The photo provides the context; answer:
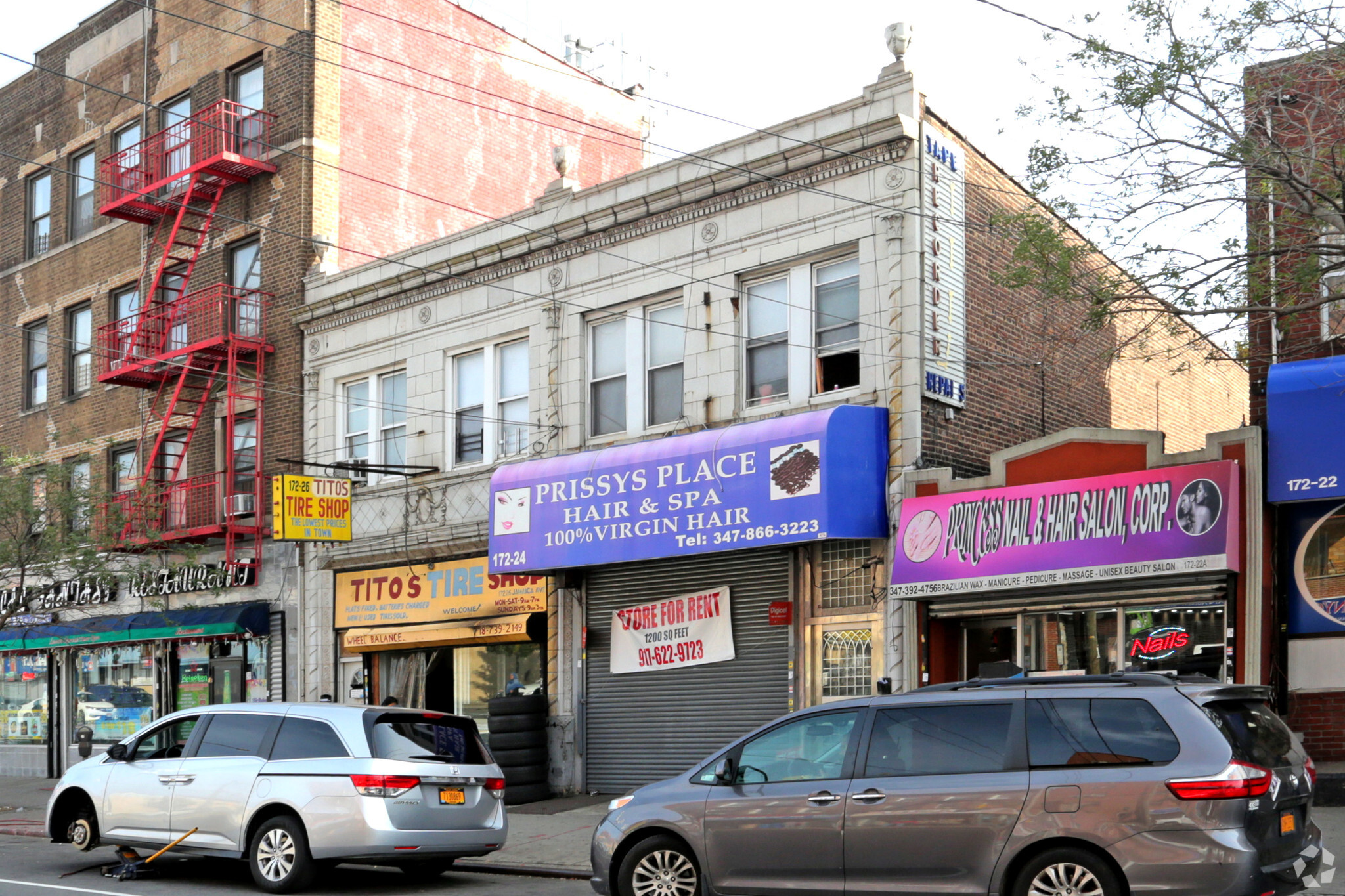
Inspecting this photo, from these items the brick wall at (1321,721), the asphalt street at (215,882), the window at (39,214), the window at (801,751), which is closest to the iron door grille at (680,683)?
the asphalt street at (215,882)

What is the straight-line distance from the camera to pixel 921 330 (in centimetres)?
1670

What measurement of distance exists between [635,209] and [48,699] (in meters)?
17.7

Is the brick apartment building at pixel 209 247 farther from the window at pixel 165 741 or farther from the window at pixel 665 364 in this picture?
the window at pixel 165 741

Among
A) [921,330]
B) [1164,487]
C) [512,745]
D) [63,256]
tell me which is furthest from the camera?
[63,256]

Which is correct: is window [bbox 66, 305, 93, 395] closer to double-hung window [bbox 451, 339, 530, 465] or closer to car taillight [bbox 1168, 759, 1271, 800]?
double-hung window [bbox 451, 339, 530, 465]

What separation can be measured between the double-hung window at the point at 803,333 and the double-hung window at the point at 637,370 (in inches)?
49.0

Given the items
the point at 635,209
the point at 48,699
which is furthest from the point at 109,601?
the point at 635,209

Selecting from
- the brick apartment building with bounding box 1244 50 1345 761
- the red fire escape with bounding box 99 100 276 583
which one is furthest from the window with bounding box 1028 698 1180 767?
the red fire escape with bounding box 99 100 276 583

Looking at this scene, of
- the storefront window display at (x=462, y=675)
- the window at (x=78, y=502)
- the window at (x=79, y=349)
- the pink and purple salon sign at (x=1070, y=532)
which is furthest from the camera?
the window at (x=79, y=349)

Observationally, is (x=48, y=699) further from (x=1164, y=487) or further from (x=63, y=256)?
(x=1164, y=487)

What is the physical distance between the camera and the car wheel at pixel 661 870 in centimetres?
1000

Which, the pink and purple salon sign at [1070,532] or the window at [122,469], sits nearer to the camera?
the pink and purple salon sign at [1070,532]

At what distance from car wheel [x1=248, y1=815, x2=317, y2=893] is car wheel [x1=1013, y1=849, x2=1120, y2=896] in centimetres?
620

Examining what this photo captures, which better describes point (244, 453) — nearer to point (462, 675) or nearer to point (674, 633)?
point (462, 675)
